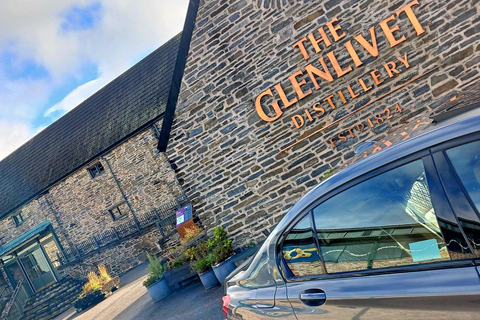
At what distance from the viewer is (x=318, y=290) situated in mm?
2430

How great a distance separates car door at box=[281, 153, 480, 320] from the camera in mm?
1810

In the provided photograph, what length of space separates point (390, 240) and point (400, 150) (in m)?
0.52

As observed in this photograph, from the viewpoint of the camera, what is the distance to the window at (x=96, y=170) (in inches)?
824

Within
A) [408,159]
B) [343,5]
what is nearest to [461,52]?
[343,5]

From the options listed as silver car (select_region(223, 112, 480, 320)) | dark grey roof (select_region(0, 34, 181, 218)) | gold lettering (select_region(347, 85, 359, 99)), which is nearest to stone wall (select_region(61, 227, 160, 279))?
dark grey roof (select_region(0, 34, 181, 218))

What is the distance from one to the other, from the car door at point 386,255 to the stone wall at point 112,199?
16.5 meters

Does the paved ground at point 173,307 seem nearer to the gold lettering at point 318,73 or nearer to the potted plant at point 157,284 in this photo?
the potted plant at point 157,284

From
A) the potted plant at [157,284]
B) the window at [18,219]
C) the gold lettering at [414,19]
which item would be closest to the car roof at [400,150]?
the gold lettering at [414,19]

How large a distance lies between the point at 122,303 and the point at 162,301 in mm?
3084

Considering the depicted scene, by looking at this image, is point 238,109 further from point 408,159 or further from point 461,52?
point 408,159

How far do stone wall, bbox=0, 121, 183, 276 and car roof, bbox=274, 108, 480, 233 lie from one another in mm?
16512

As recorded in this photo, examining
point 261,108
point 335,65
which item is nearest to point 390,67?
point 335,65

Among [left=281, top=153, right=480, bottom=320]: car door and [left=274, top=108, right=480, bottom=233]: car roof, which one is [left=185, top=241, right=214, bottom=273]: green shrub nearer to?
[left=281, top=153, right=480, bottom=320]: car door

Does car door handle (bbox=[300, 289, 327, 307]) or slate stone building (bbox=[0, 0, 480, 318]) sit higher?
slate stone building (bbox=[0, 0, 480, 318])
